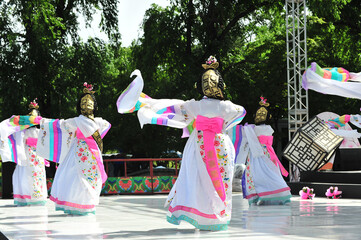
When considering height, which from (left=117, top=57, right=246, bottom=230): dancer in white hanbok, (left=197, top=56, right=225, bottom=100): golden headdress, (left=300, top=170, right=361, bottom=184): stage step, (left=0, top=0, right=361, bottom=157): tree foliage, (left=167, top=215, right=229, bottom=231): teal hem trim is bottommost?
(left=167, top=215, right=229, bottom=231): teal hem trim

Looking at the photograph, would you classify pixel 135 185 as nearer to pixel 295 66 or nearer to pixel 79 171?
pixel 295 66

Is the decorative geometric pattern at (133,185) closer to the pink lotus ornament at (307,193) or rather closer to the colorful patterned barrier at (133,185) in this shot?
the colorful patterned barrier at (133,185)

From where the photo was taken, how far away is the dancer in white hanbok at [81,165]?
8625mm

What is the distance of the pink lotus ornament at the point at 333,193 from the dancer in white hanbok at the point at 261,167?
197 centimetres

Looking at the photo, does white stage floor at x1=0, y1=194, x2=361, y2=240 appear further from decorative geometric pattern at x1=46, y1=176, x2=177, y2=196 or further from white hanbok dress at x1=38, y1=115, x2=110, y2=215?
decorative geometric pattern at x1=46, y1=176, x2=177, y2=196

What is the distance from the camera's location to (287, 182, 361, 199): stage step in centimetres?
1191

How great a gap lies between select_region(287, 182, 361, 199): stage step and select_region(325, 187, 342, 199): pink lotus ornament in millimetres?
109

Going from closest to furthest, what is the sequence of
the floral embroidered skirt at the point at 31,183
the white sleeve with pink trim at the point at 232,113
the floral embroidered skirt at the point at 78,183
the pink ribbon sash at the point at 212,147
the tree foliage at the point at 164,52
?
the pink ribbon sash at the point at 212,147
the white sleeve with pink trim at the point at 232,113
the floral embroidered skirt at the point at 78,183
the floral embroidered skirt at the point at 31,183
the tree foliage at the point at 164,52

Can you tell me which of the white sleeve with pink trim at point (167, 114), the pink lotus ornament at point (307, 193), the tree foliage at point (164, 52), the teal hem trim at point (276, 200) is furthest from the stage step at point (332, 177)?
the white sleeve with pink trim at point (167, 114)

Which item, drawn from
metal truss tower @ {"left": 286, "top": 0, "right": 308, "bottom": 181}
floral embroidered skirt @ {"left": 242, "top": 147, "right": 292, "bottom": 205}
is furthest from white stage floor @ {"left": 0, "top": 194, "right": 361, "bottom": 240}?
metal truss tower @ {"left": 286, "top": 0, "right": 308, "bottom": 181}

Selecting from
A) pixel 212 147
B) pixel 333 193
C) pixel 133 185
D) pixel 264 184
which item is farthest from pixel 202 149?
pixel 133 185

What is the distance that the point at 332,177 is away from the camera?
1293 cm

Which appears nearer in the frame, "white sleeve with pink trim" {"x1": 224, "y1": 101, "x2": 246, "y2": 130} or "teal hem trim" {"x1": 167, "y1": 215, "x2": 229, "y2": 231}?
"teal hem trim" {"x1": 167, "y1": 215, "x2": 229, "y2": 231}

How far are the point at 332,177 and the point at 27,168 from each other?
5.94 meters
